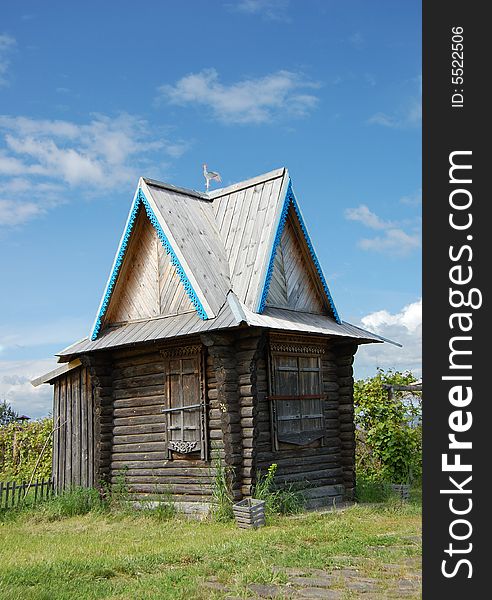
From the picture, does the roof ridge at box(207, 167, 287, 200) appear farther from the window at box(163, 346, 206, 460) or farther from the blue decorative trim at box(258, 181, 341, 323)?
the window at box(163, 346, 206, 460)

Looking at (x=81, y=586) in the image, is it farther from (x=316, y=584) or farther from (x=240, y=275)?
(x=240, y=275)

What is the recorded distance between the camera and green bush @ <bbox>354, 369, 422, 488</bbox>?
17.2 m

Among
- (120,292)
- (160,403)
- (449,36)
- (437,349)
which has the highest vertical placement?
(449,36)

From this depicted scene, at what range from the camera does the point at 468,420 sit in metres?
5.33

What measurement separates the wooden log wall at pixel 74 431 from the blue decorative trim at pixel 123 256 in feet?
6.76

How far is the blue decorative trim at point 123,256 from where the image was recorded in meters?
13.8

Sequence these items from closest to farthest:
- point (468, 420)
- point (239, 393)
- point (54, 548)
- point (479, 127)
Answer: point (468, 420) → point (479, 127) → point (54, 548) → point (239, 393)

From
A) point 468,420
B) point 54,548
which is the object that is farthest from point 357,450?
point 468,420

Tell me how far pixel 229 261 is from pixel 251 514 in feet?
17.1

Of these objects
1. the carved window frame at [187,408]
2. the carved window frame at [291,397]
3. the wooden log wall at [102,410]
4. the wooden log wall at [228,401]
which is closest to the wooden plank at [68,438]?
the wooden log wall at [102,410]

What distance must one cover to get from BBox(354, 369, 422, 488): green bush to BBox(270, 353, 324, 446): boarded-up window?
9.67 ft

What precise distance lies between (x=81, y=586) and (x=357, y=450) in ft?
38.9

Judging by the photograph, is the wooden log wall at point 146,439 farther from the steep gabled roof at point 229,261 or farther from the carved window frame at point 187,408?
the steep gabled roof at point 229,261

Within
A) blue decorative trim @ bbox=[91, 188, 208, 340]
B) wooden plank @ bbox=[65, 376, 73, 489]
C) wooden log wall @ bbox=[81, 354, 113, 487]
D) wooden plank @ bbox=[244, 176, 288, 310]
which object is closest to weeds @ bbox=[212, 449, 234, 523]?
blue decorative trim @ bbox=[91, 188, 208, 340]
